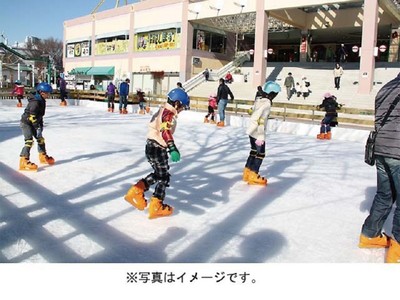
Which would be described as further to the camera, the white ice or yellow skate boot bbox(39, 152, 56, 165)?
yellow skate boot bbox(39, 152, 56, 165)

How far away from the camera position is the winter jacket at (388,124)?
2.45 m

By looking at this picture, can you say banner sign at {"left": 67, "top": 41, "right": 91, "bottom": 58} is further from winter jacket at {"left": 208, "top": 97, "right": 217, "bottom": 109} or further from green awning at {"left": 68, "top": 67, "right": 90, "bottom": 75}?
winter jacket at {"left": 208, "top": 97, "right": 217, "bottom": 109}

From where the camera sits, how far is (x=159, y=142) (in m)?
3.29

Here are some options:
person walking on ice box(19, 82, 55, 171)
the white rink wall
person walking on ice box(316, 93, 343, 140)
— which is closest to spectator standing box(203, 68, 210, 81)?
the white rink wall

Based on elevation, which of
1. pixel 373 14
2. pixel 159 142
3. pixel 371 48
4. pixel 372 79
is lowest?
pixel 159 142

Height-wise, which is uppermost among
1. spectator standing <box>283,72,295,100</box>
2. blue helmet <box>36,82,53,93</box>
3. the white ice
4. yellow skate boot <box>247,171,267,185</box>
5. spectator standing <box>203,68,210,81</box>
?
spectator standing <box>203,68,210,81</box>

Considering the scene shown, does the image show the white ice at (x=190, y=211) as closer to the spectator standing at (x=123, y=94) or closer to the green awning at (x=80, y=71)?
the spectator standing at (x=123, y=94)

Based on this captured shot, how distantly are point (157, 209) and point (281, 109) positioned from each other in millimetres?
12675

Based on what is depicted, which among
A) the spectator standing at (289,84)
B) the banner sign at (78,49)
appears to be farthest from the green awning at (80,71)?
the spectator standing at (289,84)

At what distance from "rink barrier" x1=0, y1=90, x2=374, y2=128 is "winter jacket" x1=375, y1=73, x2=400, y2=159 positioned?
9.23m

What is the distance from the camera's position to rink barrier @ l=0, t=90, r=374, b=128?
11.5 m
